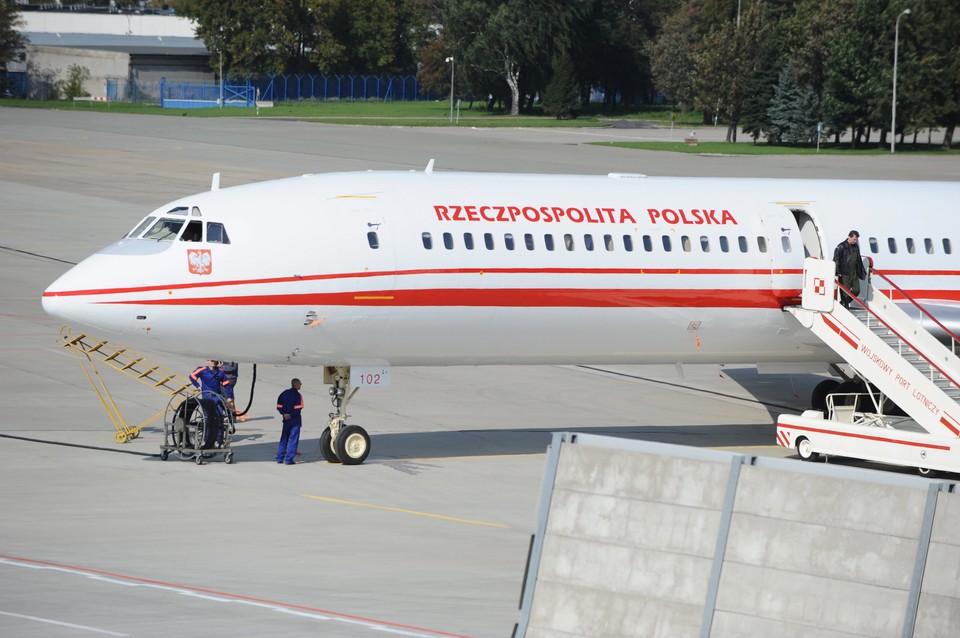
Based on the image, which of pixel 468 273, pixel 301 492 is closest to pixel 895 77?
pixel 468 273

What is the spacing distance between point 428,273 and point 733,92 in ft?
281

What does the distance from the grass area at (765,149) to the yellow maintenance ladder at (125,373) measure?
211 ft

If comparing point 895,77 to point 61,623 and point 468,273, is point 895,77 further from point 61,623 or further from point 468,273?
point 61,623

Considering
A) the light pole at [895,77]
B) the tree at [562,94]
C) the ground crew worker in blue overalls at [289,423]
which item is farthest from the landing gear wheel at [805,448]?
the tree at [562,94]

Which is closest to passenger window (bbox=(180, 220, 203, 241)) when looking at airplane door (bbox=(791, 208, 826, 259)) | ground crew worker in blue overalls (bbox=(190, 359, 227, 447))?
ground crew worker in blue overalls (bbox=(190, 359, 227, 447))

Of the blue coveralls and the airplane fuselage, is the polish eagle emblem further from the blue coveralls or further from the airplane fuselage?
the blue coveralls

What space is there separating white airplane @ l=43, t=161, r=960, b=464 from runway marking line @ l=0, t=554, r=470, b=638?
6.20 m

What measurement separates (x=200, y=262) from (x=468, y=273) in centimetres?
452

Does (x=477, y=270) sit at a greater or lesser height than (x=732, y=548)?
greater

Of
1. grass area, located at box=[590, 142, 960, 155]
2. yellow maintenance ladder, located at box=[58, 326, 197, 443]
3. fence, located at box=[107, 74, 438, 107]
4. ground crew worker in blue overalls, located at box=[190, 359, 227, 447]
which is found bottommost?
yellow maintenance ladder, located at box=[58, 326, 197, 443]

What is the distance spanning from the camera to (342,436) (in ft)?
82.0

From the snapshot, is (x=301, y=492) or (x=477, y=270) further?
(x=477, y=270)

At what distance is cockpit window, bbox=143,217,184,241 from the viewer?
24.1m

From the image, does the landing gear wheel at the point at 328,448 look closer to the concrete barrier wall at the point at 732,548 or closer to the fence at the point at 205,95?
the concrete barrier wall at the point at 732,548
